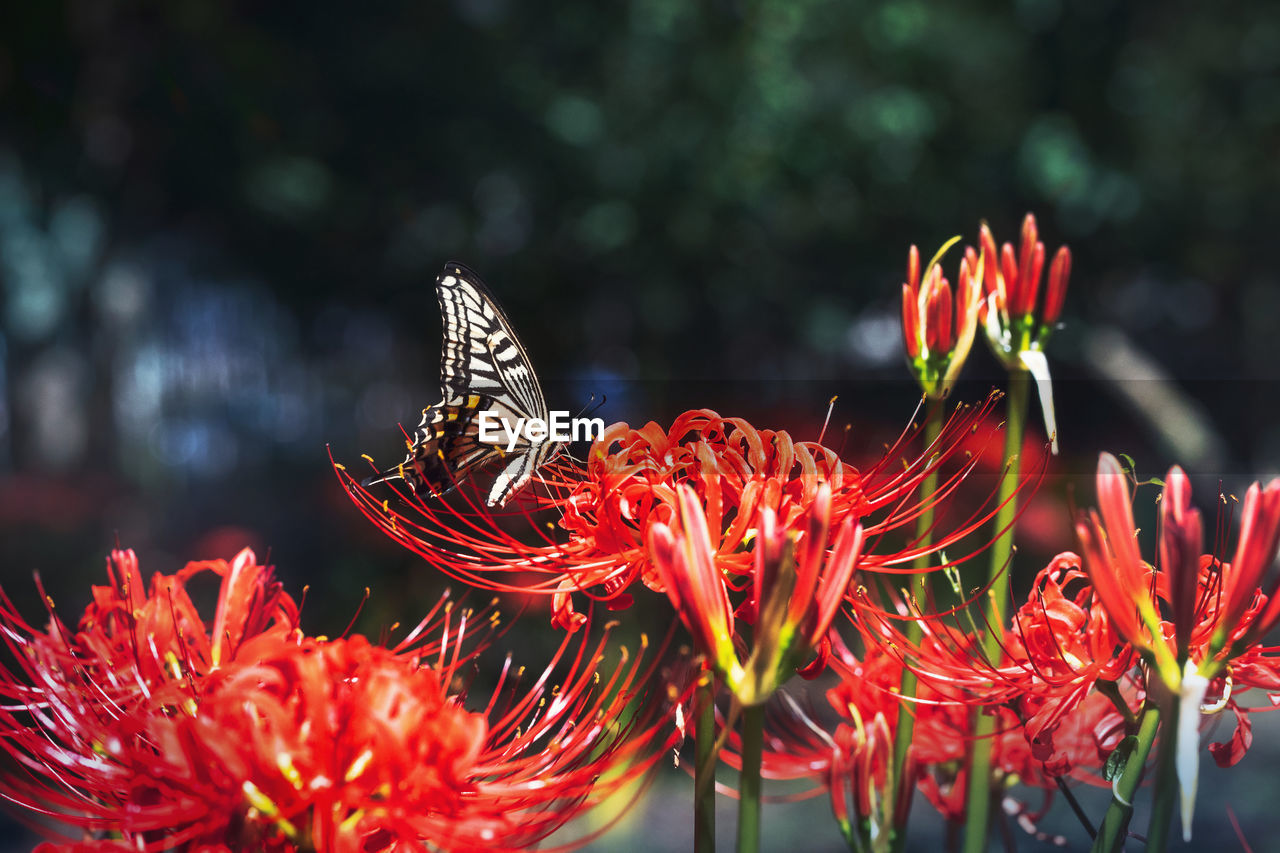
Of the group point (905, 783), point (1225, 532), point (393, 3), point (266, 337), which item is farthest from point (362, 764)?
point (266, 337)

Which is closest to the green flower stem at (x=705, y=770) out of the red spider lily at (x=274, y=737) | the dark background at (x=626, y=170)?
the red spider lily at (x=274, y=737)

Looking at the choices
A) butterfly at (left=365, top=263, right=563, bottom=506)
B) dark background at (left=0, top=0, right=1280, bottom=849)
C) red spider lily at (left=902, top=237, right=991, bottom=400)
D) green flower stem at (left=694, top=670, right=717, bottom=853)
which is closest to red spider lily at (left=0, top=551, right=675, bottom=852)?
green flower stem at (left=694, top=670, right=717, bottom=853)

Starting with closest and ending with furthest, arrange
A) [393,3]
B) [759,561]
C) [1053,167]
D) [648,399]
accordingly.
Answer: [759,561] → [648,399] → [1053,167] → [393,3]

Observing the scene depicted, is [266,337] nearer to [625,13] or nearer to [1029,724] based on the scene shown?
[625,13]

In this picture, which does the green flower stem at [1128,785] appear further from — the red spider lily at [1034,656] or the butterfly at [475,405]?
the butterfly at [475,405]

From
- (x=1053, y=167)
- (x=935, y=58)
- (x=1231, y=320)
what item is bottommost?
(x=1231, y=320)

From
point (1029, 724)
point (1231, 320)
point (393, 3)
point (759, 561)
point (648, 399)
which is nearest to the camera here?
point (759, 561)

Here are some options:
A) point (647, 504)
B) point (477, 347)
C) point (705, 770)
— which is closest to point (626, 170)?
point (477, 347)
